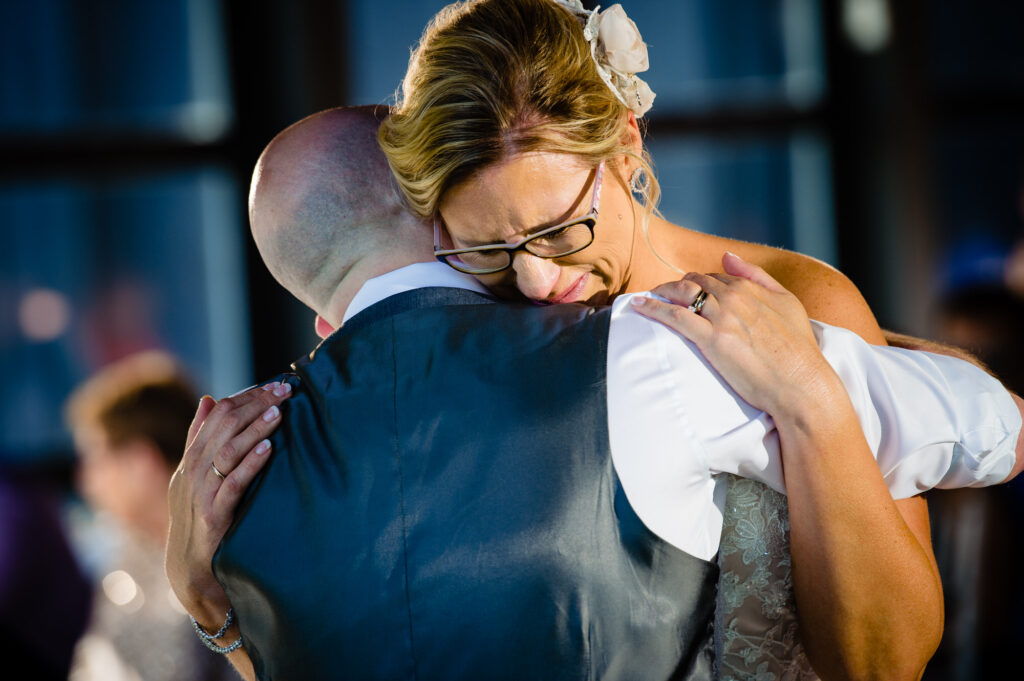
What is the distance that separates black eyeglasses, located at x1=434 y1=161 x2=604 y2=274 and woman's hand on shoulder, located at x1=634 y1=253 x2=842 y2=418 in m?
0.21

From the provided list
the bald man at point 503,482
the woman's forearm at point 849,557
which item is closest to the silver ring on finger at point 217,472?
the bald man at point 503,482

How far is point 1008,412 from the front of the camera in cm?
102

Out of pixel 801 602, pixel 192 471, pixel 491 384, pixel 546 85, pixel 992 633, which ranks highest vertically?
pixel 546 85

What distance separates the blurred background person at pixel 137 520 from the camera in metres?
2.43

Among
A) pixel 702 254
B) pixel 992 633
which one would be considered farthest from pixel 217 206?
pixel 992 633

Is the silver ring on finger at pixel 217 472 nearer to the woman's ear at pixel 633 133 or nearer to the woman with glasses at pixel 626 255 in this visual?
the woman with glasses at pixel 626 255

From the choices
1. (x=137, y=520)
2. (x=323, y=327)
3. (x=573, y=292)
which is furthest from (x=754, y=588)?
(x=137, y=520)

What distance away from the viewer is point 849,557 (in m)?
0.97

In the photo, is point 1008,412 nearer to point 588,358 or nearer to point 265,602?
point 588,358

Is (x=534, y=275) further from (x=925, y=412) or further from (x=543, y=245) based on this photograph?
(x=925, y=412)

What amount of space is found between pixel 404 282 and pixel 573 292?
31cm

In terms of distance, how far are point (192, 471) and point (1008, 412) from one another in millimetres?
911

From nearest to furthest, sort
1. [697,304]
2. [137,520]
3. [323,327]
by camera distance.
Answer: [697,304] → [323,327] → [137,520]

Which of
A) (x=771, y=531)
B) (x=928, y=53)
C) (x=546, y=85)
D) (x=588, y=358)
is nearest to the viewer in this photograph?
(x=588, y=358)
